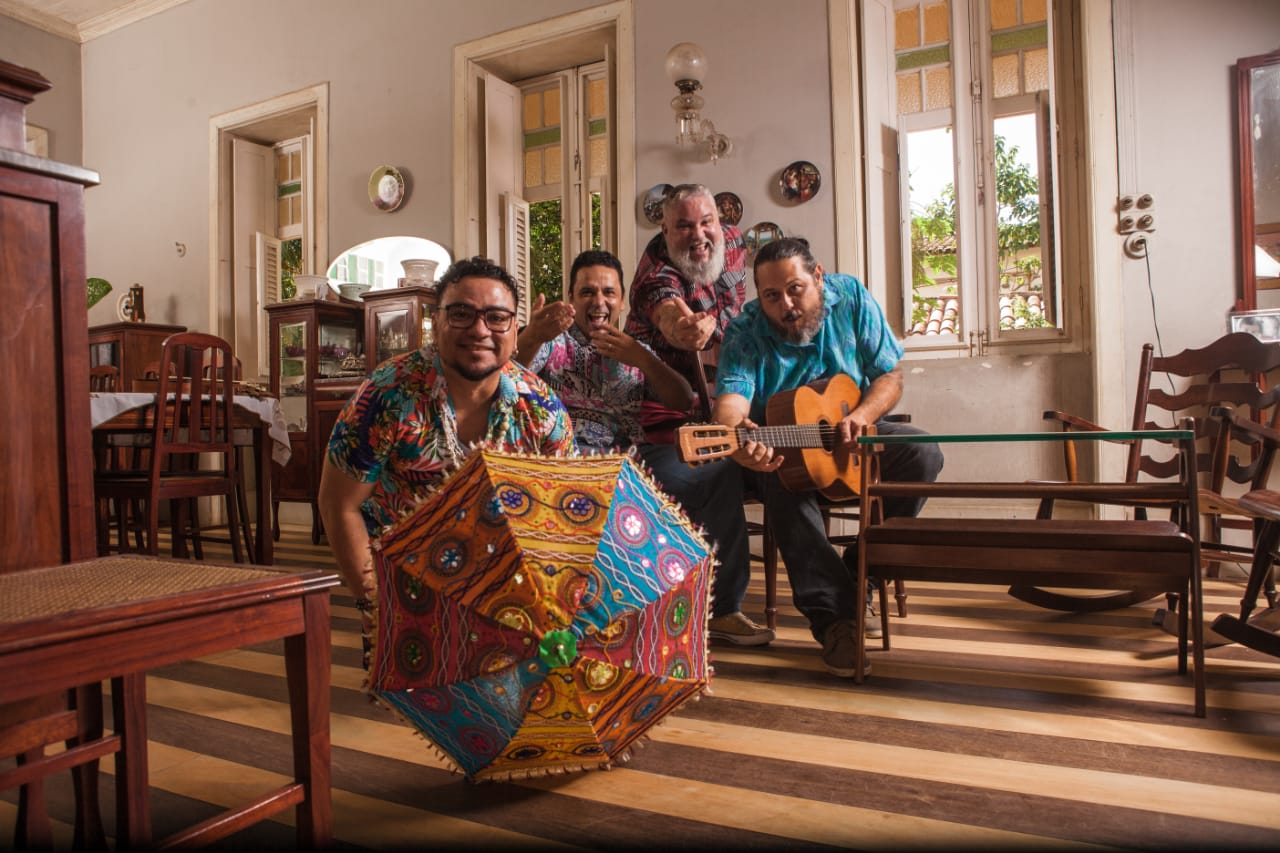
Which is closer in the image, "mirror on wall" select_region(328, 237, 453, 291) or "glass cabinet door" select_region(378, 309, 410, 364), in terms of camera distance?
"glass cabinet door" select_region(378, 309, 410, 364)

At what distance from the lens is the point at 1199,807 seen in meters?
1.25

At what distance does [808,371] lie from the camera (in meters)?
2.47

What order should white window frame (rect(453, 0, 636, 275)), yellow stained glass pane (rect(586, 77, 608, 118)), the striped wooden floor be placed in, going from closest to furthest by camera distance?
1. the striped wooden floor
2. white window frame (rect(453, 0, 636, 275))
3. yellow stained glass pane (rect(586, 77, 608, 118))

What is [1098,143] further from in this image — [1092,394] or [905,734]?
[905,734]

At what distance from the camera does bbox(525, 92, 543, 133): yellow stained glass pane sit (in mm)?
5645

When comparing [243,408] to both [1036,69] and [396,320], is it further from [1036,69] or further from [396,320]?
[1036,69]

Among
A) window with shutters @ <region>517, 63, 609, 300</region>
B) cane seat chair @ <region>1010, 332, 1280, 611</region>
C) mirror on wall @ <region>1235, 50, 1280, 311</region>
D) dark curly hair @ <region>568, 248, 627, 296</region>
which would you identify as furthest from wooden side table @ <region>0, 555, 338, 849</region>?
window with shutters @ <region>517, 63, 609, 300</region>

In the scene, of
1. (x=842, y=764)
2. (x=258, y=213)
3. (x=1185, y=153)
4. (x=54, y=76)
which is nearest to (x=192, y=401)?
(x=842, y=764)

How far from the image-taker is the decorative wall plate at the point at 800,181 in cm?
423

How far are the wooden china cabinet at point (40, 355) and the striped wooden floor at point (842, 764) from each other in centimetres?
52

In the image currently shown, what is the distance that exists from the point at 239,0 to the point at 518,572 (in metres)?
6.85

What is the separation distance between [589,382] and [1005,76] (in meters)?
3.07

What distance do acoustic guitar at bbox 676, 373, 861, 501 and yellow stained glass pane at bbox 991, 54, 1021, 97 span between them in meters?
2.75

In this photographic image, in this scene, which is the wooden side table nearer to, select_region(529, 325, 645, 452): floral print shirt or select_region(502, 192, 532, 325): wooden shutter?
select_region(529, 325, 645, 452): floral print shirt
